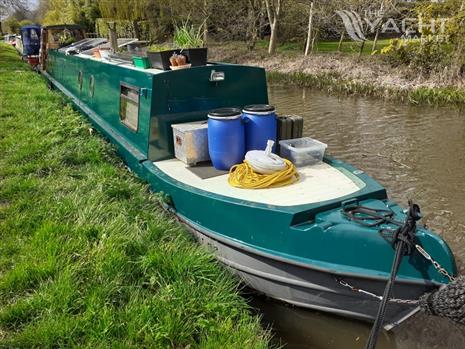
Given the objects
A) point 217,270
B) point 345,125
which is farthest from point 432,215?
point 345,125

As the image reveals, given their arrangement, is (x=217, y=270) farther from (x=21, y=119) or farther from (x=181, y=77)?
(x=21, y=119)

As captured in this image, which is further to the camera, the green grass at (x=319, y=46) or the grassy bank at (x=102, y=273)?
the green grass at (x=319, y=46)

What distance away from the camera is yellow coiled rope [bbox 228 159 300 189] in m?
3.96

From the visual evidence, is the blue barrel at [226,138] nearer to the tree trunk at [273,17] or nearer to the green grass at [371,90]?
the green grass at [371,90]

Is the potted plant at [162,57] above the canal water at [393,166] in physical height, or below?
above

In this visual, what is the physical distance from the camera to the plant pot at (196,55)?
508cm

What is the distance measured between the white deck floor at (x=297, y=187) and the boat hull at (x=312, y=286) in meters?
0.44

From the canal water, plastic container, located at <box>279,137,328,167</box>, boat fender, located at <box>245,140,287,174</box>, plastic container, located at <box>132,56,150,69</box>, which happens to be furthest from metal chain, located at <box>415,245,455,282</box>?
plastic container, located at <box>132,56,150,69</box>

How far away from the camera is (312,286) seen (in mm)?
3506

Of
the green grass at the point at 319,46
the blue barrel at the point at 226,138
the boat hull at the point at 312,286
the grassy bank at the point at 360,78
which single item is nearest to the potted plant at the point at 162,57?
the blue barrel at the point at 226,138

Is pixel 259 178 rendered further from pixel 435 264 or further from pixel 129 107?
pixel 129 107

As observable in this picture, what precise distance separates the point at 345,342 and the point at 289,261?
32.3 inches

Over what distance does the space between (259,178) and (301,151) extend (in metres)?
0.69

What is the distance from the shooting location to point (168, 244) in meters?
3.67
